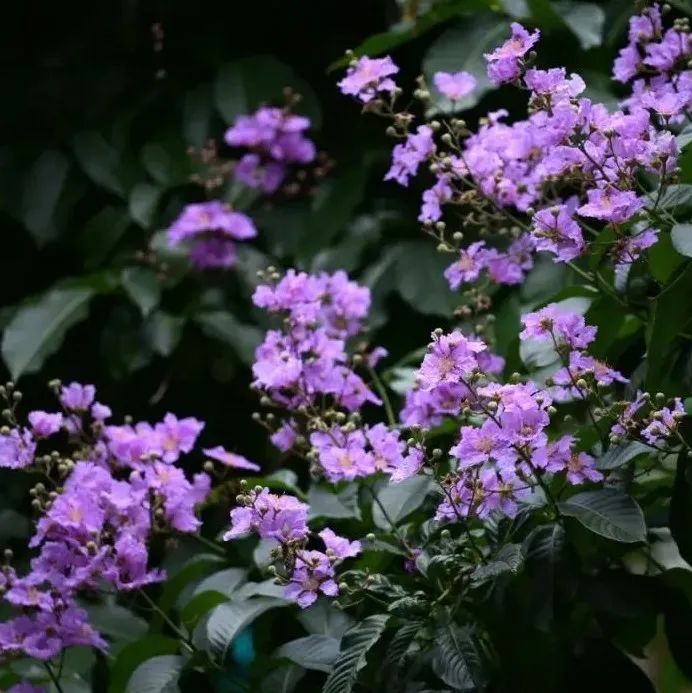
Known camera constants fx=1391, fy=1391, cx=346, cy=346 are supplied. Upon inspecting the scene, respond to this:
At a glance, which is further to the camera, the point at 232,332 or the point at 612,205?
the point at 232,332

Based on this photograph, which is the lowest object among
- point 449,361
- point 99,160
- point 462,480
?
point 99,160

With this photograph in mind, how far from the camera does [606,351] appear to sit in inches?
52.1

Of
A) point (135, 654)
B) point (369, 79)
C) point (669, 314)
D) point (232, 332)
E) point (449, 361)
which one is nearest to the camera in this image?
point (449, 361)

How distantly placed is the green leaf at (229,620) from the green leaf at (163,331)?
0.75 meters

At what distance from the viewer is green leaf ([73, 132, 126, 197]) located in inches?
87.9

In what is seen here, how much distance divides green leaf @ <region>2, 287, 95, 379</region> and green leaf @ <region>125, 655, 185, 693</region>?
70cm

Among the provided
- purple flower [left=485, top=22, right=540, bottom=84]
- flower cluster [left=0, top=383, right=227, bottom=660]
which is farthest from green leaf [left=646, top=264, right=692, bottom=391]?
flower cluster [left=0, top=383, right=227, bottom=660]

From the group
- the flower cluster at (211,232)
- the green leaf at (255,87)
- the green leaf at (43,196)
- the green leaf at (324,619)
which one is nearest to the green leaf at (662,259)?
the green leaf at (324,619)

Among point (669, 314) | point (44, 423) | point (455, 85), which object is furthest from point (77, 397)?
point (669, 314)

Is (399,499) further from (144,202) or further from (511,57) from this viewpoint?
(144,202)

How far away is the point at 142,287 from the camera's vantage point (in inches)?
82.0

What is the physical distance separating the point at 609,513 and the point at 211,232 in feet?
3.79

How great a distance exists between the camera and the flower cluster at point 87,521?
1266 millimetres

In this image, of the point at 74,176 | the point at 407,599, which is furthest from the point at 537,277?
the point at 74,176
